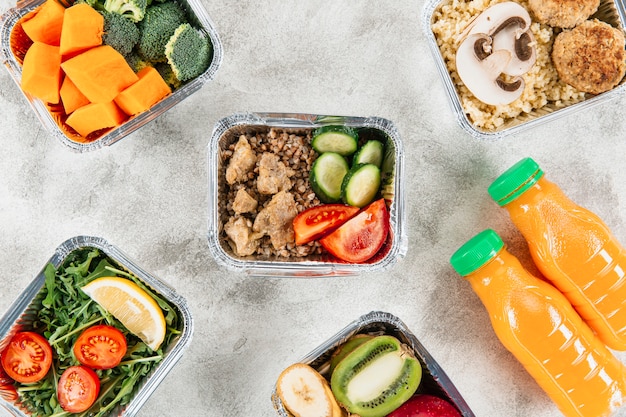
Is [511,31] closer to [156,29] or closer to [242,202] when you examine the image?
[242,202]

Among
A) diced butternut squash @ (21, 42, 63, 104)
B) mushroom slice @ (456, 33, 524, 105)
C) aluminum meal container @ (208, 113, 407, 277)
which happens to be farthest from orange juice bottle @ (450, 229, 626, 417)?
diced butternut squash @ (21, 42, 63, 104)

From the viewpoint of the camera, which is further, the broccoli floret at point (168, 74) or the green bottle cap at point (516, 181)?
the broccoli floret at point (168, 74)

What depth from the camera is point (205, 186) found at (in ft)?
6.92

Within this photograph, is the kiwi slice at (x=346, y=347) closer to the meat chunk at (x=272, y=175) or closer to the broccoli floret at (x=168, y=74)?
the meat chunk at (x=272, y=175)

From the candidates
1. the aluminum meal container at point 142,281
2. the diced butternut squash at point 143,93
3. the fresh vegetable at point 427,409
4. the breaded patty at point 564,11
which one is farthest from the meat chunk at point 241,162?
the breaded patty at point 564,11

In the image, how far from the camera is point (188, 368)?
6.97 ft

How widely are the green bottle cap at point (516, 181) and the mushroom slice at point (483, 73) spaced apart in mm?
241

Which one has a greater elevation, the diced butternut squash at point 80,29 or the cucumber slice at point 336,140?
the diced butternut squash at point 80,29

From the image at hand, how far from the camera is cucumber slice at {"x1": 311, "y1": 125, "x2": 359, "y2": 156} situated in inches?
74.0

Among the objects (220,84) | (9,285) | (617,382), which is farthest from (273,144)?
(617,382)

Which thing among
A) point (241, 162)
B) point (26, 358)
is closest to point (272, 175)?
point (241, 162)

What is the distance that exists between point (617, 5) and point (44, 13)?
77.9 inches

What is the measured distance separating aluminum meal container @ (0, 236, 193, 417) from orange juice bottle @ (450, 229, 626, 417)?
→ 0.97 meters

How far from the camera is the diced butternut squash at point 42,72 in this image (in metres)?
1.84
